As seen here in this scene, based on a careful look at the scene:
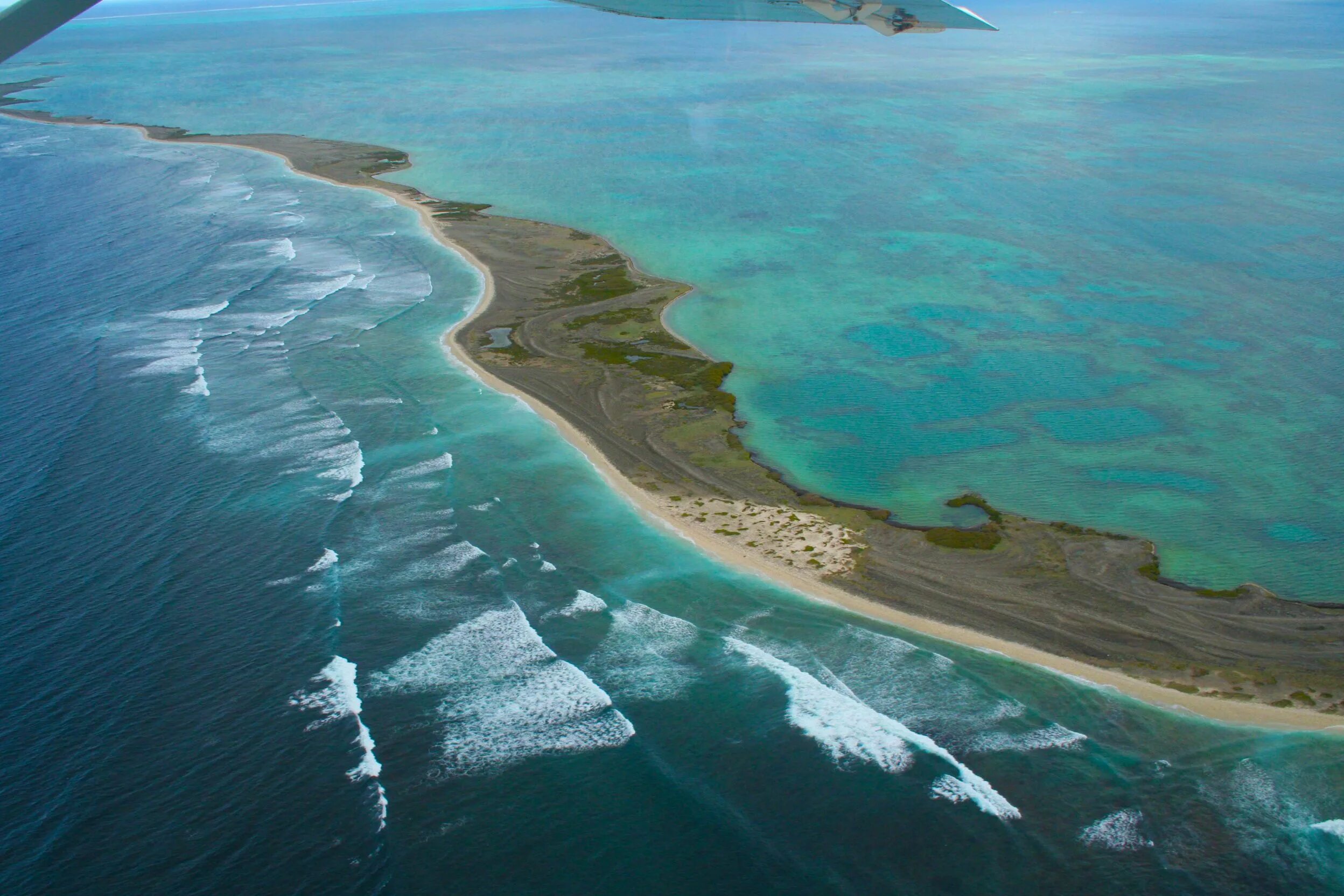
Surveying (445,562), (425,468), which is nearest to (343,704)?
(445,562)

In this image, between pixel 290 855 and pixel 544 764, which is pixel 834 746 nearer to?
pixel 544 764

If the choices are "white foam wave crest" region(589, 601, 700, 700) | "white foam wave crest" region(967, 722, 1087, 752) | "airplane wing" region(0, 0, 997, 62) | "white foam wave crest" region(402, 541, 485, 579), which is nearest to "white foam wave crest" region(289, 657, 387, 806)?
"white foam wave crest" region(402, 541, 485, 579)

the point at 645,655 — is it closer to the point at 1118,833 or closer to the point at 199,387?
the point at 1118,833

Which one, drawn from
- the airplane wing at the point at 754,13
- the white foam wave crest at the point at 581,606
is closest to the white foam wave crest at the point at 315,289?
the white foam wave crest at the point at 581,606

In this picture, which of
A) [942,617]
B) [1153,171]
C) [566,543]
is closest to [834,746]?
[942,617]

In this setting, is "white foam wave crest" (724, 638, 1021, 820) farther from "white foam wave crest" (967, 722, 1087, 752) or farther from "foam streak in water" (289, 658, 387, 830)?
"foam streak in water" (289, 658, 387, 830)
